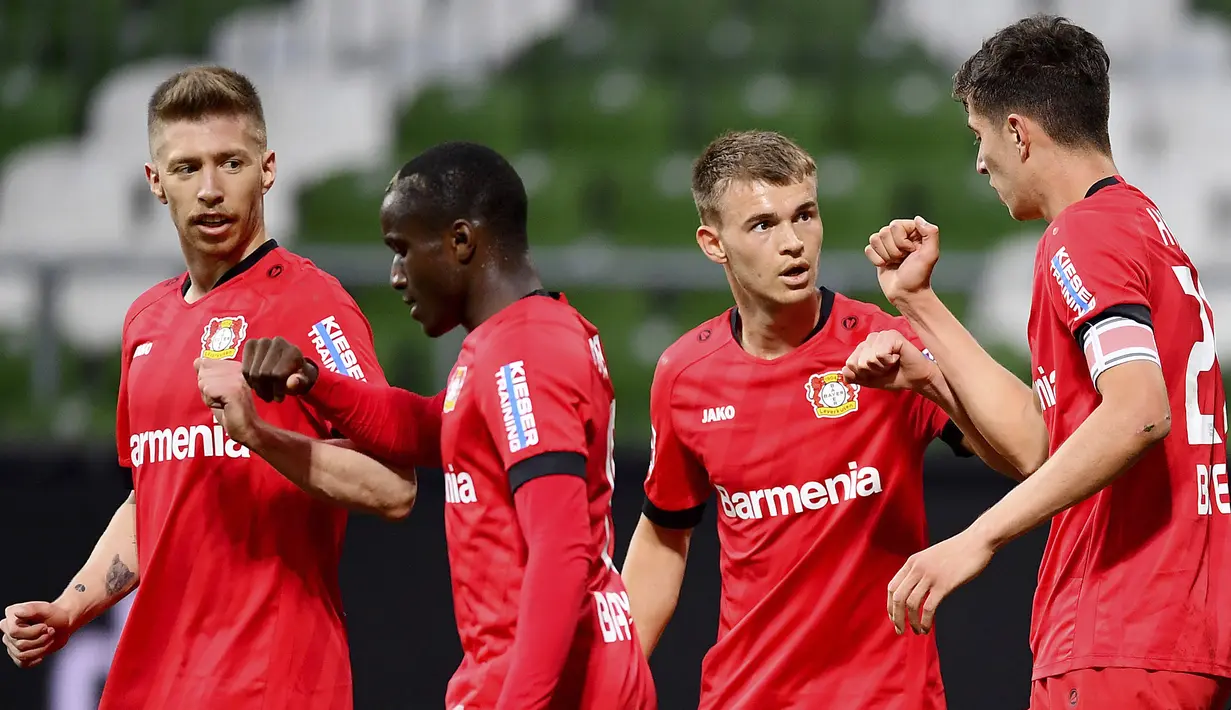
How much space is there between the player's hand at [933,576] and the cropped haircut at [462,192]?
3.49 feet

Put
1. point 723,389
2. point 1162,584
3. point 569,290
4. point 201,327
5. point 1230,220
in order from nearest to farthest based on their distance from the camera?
1. point 1162,584
2. point 201,327
3. point 723,389
4. point 569,290
5. point 1230,220

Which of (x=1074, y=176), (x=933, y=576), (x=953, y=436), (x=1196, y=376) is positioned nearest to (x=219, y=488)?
(x=933, y=576)

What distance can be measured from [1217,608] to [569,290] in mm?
4158

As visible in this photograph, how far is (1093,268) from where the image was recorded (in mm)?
2785

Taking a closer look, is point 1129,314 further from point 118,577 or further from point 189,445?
point 118,577

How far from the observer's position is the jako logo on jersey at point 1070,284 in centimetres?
277

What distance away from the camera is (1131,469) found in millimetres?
2852

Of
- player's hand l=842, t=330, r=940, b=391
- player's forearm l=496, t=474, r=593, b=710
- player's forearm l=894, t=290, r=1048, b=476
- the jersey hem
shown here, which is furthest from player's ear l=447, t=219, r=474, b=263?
the jersey hem

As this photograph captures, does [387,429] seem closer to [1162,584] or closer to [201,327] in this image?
[201,327]

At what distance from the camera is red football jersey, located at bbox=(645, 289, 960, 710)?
11.5 ft

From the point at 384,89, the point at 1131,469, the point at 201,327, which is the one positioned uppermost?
the point at 384,89

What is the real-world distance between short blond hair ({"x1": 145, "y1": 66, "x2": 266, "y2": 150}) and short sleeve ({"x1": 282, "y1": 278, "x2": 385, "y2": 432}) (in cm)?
44

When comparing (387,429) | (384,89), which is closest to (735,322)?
(387,429)

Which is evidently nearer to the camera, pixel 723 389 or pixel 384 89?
pixel 723 389
